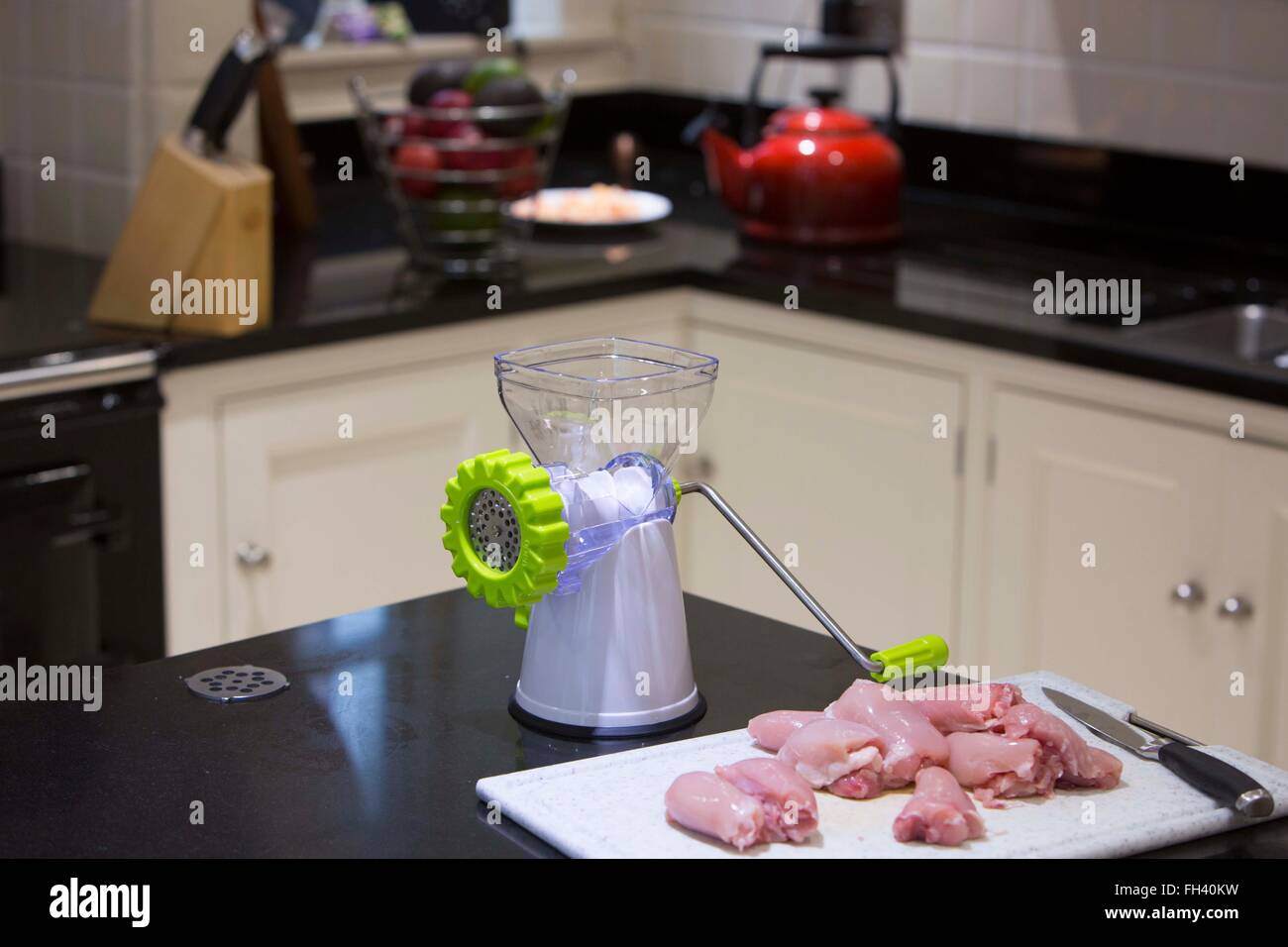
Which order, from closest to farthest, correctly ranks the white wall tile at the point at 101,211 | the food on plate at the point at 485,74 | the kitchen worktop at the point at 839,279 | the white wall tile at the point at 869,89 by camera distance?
the kitchen worktop at the point at 839,279 < the white wall tile at the point at 101,211 < the food on plate at the point at 485,74 < the white wall tile at the point at 869,89

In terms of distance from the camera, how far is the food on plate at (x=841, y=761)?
1201 millimetres

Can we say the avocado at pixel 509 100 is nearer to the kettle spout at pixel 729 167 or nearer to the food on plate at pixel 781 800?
the kettle spout at pixel 729 167

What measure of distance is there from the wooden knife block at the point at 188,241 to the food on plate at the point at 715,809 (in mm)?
1363

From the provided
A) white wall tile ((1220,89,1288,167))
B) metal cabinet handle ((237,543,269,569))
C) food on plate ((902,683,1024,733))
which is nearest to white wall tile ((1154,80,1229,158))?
white wall tile ((1220,89,1288,167))

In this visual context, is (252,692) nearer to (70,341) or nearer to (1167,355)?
(70,341)

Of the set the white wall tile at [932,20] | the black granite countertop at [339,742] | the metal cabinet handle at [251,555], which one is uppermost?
the white wall tile at [932,20]

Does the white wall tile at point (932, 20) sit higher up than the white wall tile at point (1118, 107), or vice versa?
the white wall tile at point (932, 20)

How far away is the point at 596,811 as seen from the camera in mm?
1182

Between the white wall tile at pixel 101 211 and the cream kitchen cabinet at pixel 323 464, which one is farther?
the white wall tile at pixel 101 211

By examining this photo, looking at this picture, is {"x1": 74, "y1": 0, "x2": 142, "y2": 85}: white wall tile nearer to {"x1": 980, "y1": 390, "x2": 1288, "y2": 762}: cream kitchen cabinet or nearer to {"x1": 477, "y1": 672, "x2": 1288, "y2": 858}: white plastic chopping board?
{"x1": 980, "y1": 390, "x2": 1288, "y2": 762}: cream kitchen cabinet

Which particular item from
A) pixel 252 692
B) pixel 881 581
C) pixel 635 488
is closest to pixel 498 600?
pixel 635 488

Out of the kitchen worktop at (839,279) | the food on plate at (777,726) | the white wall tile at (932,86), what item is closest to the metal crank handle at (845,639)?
the food on plate at (777,726)

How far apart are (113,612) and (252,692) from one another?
0.99m
